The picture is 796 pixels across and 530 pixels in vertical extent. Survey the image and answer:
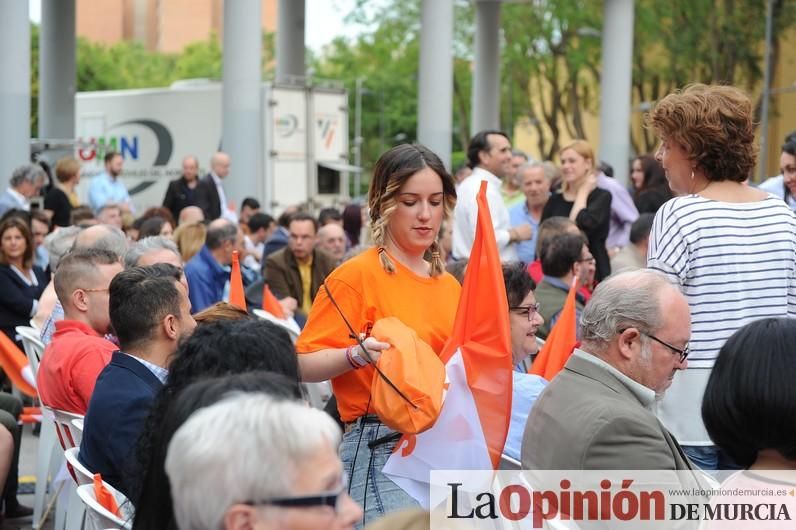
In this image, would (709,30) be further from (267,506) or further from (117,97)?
(267,506)

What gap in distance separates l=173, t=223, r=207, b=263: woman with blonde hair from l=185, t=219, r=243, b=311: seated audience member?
50 cm

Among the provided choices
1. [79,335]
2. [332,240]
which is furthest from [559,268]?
[332,240]

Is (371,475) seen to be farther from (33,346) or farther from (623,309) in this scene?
(33,346)

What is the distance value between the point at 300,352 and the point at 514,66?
136ft

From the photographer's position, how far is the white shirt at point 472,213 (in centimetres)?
866

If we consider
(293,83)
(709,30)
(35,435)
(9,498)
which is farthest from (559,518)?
(709,30)

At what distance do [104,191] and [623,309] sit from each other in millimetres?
14789

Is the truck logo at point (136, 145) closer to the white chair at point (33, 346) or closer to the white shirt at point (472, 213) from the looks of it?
the white shirt at point (472, 213)

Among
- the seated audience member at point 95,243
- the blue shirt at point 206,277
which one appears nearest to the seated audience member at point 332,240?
the blue shirt at point 206,277

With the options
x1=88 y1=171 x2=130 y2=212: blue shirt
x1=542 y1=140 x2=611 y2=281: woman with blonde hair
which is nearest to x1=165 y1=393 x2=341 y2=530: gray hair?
x1=542 y1=140 x2=611 y2=281: woman with blonde hair

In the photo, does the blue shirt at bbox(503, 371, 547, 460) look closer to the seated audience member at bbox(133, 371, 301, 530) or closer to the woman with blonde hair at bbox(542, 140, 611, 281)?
the seated audience member at bbox(133, 371, 301, 530)

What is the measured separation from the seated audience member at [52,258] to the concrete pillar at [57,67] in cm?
2006

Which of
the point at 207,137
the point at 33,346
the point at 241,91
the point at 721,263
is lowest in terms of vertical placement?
the point at 33,346

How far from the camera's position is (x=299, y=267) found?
10195mm
